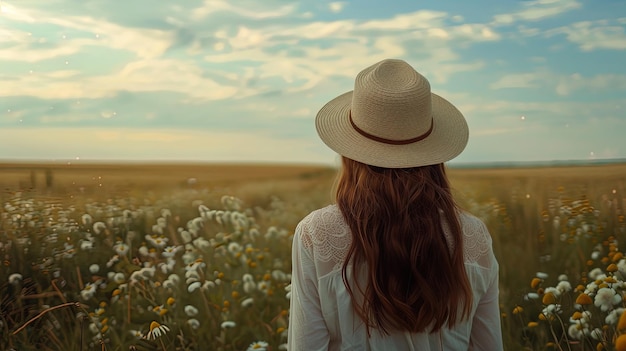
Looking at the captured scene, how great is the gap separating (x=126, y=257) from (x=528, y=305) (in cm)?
211

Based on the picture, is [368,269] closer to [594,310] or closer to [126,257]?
[594,310]

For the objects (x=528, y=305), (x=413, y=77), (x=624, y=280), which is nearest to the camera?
(x=413, y=77)

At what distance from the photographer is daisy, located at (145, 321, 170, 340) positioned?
10.3ft

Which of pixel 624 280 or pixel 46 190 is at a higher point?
pixel 46 190

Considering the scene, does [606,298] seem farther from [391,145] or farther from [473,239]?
[391,145]

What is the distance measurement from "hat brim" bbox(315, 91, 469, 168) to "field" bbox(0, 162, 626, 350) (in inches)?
58.1

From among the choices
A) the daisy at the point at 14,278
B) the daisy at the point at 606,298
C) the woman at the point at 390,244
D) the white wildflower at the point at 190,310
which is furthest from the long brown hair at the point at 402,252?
the daisy at the point at 14,278

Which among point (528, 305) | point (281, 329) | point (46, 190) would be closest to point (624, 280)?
point (528, 305)

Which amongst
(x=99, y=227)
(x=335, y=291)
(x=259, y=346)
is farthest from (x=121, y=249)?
(x=335, y=291)

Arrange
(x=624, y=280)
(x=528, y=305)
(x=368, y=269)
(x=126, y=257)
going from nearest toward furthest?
(x=368, y=269), (x=624, y=280), (x=528, y=305), (x=126, y=257)

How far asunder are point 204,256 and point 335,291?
7.25 feet

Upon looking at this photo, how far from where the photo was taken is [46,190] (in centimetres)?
398

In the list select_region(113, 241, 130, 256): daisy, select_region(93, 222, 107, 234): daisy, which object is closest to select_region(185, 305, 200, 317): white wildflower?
select_region(113, 241, 130, 256): daisy

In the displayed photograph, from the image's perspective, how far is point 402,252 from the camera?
1619 millimetres
